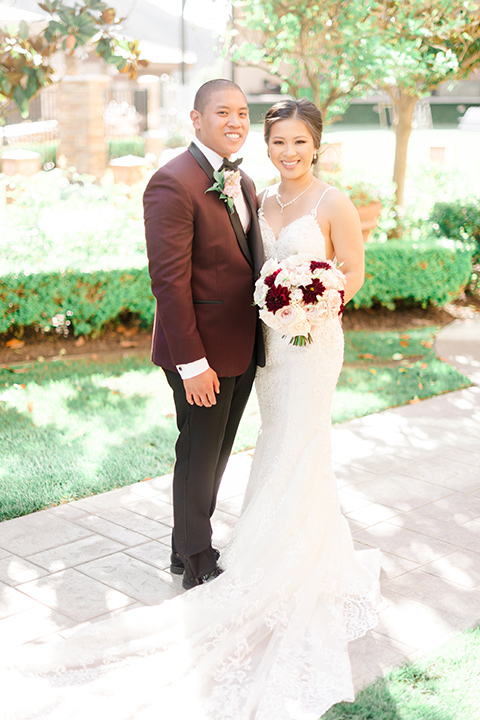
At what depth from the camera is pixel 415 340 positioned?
902 centimetres

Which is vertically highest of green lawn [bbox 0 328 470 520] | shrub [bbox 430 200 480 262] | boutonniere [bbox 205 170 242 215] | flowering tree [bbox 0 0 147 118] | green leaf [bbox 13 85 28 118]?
flowering tree [bbox 0 0 147 118]

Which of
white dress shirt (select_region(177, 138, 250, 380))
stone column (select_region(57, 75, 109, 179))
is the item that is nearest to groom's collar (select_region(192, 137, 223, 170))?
white dress shirt (select_region(177, 138, 250, 380))

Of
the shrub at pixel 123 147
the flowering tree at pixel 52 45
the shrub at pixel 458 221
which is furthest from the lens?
the shrub at pixel 123 147

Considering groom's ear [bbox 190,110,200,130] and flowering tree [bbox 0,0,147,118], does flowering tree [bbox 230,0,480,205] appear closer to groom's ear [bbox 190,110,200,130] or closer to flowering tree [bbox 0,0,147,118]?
flowering tree [bbox 0,0,147,118]

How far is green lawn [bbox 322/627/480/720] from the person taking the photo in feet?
9.95

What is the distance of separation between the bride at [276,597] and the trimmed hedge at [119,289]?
4.21 m

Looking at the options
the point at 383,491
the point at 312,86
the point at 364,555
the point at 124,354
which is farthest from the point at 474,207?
the point at 364,555

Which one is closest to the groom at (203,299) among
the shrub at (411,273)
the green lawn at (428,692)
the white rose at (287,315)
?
the white rose at (287,315)

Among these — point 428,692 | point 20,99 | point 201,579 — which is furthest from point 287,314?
point 20,99

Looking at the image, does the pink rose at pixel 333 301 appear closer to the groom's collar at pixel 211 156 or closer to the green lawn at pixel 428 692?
the groom's collar at pixel 211 156

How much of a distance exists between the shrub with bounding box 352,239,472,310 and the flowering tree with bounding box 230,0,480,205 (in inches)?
70.1

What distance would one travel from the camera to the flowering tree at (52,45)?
6105mm

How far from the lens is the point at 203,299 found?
3.70 meters

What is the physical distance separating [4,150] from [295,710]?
55.0ft
